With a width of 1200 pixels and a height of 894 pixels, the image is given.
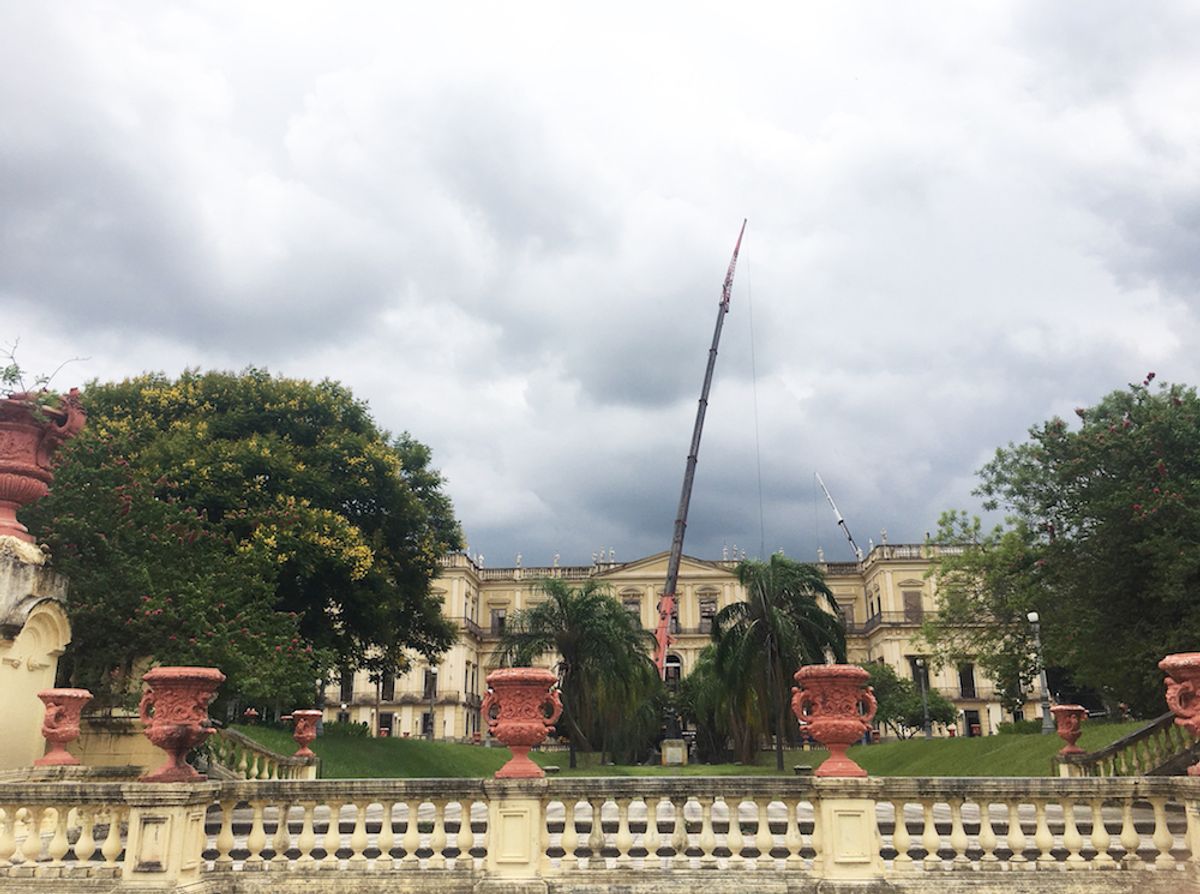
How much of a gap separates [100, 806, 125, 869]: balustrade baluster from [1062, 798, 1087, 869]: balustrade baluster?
26.7 ft

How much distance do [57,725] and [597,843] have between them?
7.30m

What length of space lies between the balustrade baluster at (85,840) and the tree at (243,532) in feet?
21.0

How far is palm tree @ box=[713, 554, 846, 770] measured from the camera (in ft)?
91.7

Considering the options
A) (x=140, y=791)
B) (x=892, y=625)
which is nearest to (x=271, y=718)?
(x=140, y=791)

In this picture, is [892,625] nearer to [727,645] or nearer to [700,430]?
[700,430]

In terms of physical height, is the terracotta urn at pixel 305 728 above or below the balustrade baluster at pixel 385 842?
above

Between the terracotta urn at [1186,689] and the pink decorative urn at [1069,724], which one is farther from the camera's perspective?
the pink decorative urn at [1069,724]

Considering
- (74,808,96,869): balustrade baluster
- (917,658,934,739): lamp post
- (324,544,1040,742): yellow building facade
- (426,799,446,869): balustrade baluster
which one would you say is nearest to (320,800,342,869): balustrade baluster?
(426,799,446,869): balustrade baluster

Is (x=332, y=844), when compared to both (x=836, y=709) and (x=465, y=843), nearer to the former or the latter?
(x=465, y=843)

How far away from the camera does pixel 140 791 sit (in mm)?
7320

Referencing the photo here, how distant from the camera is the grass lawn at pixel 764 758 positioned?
22234 millimetres

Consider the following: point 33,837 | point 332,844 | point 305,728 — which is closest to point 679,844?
point 332,844

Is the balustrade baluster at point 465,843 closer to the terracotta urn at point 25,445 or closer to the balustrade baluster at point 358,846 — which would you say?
the balustrade baluster at point 358,846

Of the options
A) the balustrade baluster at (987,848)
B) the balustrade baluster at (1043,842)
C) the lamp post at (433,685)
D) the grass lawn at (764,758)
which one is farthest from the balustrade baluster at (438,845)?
the lamp post at (433,685)
